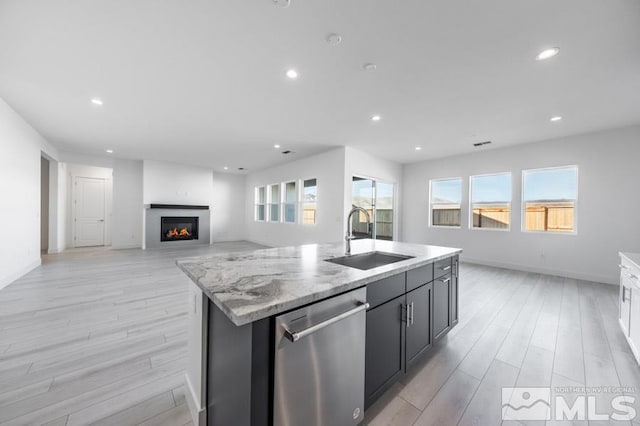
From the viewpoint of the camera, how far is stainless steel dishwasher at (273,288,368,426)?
0.94 meters

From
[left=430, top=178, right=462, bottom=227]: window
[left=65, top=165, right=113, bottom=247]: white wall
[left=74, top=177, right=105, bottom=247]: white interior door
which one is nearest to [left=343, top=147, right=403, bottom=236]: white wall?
[left=430, top=178, right=462, bottom=227]: window

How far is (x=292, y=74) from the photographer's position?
258 centimetres

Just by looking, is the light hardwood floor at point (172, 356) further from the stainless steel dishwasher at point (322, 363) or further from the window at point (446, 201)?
the window at point (446, 201)

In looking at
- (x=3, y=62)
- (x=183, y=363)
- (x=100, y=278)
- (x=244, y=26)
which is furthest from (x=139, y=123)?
(x=183, y=363)

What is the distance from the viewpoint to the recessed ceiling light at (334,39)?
1.98m

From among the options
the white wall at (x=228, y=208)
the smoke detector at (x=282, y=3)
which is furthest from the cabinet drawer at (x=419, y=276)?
the white wall at (x=228, y=208)

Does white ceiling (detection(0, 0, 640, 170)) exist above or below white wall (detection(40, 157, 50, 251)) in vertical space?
above

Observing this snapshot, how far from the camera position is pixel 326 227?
578 cm

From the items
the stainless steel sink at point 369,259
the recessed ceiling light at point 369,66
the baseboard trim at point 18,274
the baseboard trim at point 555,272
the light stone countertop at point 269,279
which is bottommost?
the baseboard trim at point 555,272

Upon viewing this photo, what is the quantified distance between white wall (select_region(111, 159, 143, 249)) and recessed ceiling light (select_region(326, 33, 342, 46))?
7.83 m

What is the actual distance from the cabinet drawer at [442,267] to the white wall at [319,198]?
325cm

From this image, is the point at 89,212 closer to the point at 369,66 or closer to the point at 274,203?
the point at 274,203

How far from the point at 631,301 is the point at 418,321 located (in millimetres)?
2036

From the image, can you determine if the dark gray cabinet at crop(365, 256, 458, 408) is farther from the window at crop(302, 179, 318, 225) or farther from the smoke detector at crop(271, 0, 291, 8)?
the window at crop(302, 179, 318, 225)
